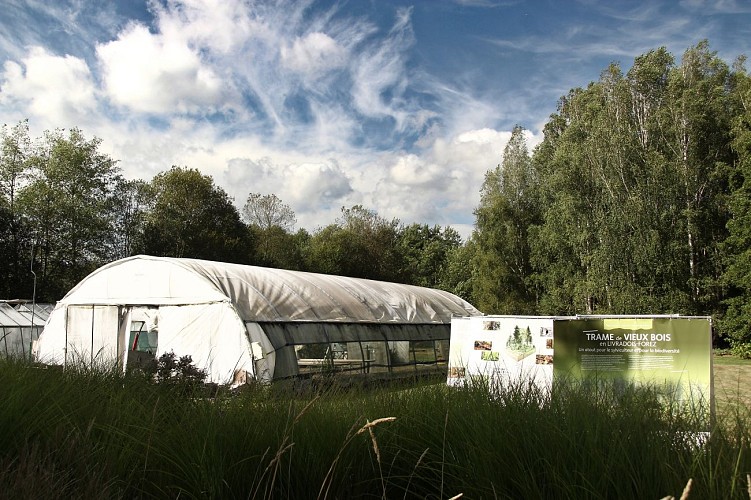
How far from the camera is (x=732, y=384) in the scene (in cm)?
1728

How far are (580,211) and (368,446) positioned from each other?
34151mm

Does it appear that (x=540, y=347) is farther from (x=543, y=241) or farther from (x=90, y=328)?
(x=543, y=241)

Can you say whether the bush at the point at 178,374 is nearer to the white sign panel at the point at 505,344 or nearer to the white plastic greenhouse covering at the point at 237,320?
the white sign panel at the point at 505,344

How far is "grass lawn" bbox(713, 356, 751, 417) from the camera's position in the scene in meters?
4.18

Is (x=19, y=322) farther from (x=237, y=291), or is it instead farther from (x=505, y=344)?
(x=505, y=344)

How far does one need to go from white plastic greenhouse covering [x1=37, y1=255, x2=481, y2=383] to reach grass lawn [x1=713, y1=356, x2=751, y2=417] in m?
8.97

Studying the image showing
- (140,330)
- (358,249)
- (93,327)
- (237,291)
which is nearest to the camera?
(237,291)

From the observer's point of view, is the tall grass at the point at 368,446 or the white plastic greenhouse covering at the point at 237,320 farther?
the white plastic greenhouse covering at the point at 237,320

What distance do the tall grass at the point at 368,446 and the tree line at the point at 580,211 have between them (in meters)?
32.0

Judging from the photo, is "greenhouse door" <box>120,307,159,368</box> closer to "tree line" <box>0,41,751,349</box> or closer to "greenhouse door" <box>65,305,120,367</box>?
"greenhouse door" <box>65,305,120,367</box>

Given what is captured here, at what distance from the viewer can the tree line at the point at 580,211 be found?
1362 inches

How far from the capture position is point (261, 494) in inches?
173


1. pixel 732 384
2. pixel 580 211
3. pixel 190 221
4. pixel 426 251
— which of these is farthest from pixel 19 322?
pixel 426 251

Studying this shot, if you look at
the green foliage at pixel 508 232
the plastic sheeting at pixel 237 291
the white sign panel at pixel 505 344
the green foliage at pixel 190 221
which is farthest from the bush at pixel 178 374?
the green foliage at pixel 508 232
